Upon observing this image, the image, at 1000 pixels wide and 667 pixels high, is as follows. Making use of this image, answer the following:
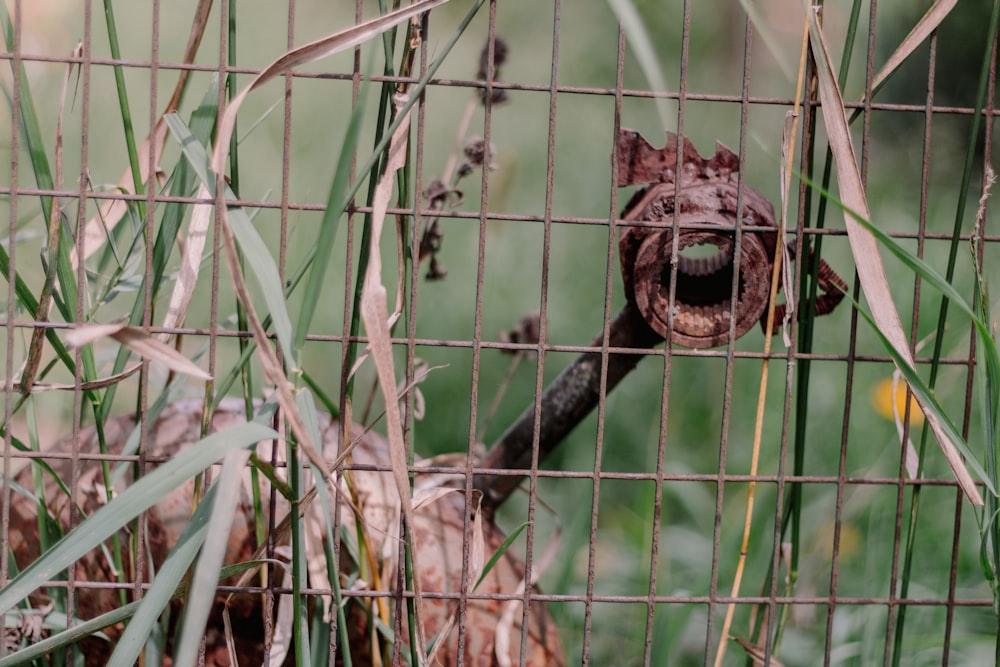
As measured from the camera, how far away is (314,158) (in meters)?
3.34

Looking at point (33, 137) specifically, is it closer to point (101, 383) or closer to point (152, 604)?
point (101, 383)

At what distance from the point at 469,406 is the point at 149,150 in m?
0.56

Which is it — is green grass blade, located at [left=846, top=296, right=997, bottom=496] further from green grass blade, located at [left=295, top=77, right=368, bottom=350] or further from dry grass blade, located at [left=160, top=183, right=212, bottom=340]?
dry grass blade, located at [left=160, top=183, right=212, bottom=340]

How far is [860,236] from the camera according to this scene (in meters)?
0.86

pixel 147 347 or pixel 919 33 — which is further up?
pixel 919 33

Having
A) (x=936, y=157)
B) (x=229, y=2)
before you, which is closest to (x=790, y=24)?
(x=936, y=157)

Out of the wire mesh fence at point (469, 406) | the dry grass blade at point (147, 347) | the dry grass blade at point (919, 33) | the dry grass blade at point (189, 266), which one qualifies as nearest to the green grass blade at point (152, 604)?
the wire mesh fence at point (469, 406)

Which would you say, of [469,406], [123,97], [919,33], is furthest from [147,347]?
[919,33]

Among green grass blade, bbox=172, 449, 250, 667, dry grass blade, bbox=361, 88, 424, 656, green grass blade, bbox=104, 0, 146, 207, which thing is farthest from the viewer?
green grass blade, bbox=104, 0, 146, 207

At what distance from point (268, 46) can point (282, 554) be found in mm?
3308

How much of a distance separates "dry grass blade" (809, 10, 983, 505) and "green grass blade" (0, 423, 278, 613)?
1.85ft

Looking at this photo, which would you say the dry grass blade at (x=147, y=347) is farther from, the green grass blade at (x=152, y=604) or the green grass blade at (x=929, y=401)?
the green grass blade at (x=929, y=401)

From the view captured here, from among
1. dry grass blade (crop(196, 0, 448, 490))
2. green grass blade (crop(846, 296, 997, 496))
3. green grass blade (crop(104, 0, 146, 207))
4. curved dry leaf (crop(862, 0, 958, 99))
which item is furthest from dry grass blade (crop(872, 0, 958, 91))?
green grass blade (crop(104, 0, 146, 207))

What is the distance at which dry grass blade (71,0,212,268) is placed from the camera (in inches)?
34.0
